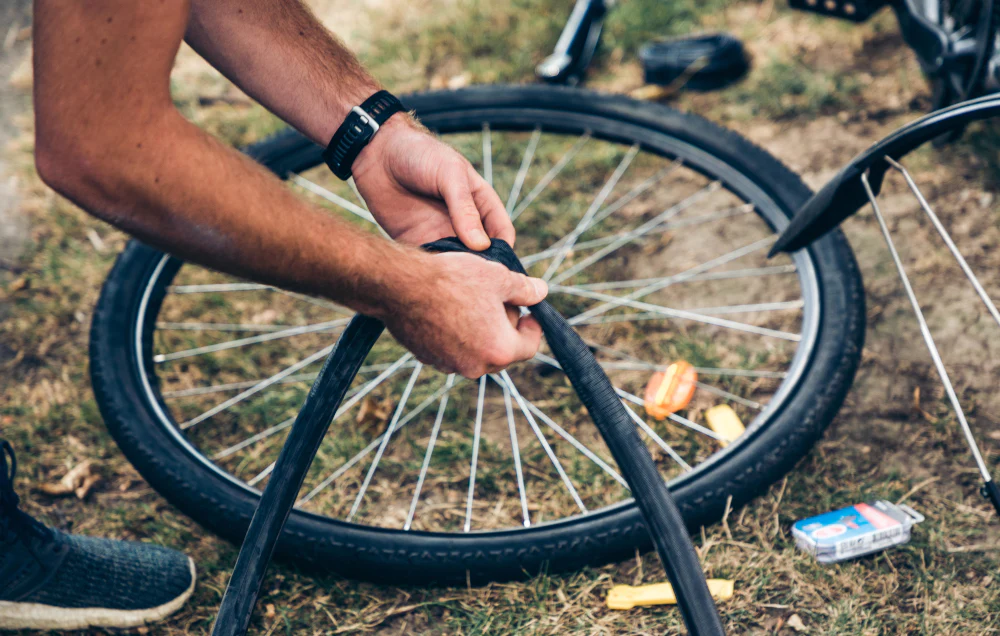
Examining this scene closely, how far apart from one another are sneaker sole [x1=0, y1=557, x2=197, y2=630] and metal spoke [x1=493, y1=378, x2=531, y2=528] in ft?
2.21

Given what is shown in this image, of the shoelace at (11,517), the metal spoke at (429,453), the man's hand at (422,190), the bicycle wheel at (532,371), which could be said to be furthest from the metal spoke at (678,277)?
the shoelace at (11,517)

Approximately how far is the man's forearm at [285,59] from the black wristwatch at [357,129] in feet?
0.08

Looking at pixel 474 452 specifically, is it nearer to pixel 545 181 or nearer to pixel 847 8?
pixel 545 181

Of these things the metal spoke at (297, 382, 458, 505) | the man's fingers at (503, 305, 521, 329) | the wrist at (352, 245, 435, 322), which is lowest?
the metal spoke at (297, 382, 458, 505)

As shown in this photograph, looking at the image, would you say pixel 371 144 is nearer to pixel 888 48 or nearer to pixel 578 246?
pixel 578 246

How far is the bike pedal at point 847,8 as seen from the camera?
90.9 inches

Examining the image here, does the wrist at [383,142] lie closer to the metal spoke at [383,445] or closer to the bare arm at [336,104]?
the bare arm at [336,104]

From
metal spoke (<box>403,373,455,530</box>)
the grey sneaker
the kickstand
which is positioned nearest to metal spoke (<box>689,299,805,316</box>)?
metal spoke (<box>403,373,455,530</box>)

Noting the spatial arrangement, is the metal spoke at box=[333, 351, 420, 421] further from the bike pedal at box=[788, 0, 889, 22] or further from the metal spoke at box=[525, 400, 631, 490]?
the bike pedal at box=[788, 0, 889, 22]

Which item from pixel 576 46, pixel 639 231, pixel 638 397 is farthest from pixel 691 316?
pixel 576 46

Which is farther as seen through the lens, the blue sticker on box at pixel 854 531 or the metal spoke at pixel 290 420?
the metal spoke at pixel 290 420

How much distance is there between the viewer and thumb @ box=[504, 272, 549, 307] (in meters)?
1.16

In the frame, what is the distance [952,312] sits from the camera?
1.81 m

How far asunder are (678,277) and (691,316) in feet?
0.42
